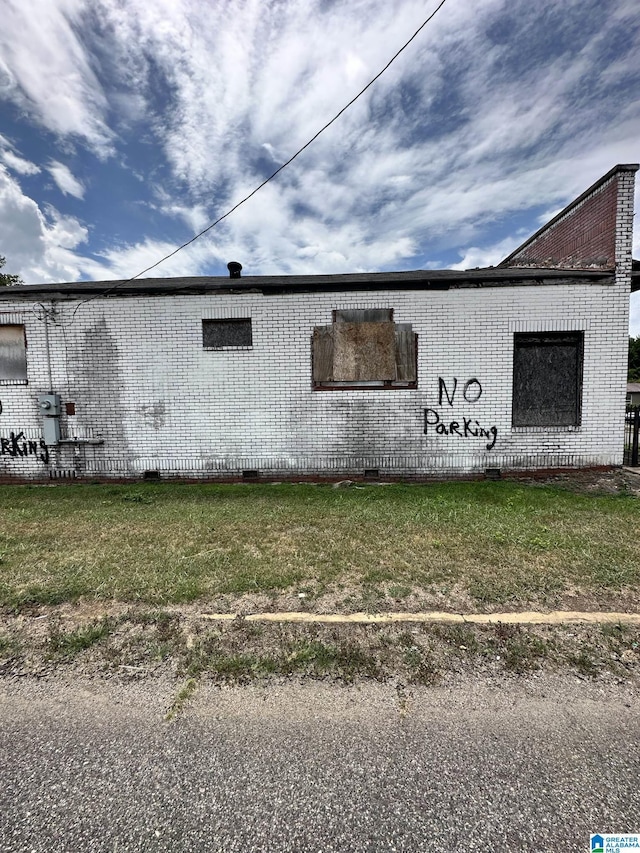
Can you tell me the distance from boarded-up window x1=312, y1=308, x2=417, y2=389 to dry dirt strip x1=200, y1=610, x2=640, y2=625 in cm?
525

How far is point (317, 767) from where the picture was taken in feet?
5.92

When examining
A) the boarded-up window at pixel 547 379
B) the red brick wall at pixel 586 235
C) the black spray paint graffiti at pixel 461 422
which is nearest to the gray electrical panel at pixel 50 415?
the black spray paint graffiti at pixel 461 422

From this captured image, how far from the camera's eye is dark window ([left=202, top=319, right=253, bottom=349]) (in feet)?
25.7

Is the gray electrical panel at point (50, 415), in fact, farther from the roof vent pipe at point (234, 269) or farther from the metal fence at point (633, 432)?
the metal fence at point (633, 432)

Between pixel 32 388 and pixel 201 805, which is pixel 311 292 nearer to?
pixel 32 388

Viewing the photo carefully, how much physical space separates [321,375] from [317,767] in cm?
648

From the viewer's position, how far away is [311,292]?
7664 mm

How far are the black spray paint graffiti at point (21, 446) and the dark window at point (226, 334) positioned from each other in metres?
3.90

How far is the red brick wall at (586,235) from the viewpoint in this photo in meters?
7.51

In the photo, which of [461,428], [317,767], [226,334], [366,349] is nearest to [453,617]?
[317,767]

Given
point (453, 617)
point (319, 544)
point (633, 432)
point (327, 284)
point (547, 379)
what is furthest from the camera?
point (633, 432)

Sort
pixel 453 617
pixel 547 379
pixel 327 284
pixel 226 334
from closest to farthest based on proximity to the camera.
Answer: pixel 453 617 → pixel 327 284 → pixel 547 379 → pixel 226 334

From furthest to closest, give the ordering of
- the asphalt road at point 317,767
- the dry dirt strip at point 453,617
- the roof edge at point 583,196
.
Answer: the roof edge at point 583,196 → the dry dirt strip at point 453,617 → the asphalt road at point 317,767

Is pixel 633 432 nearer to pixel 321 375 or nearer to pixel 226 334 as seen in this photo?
pixel 321 375
